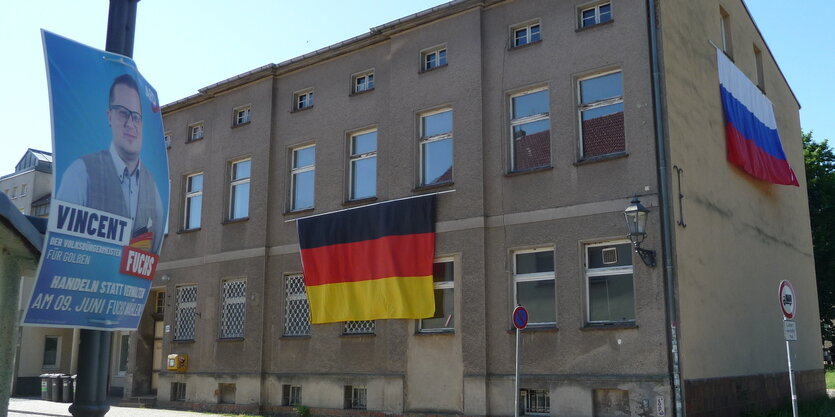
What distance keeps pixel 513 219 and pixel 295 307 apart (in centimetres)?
653

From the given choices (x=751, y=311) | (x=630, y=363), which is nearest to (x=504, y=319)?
(x=630, y=363)

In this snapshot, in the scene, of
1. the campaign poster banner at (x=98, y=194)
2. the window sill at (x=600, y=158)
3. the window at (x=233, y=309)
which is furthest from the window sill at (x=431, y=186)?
the campaign poster banner at (x=98, y=194)

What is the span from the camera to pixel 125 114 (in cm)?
750

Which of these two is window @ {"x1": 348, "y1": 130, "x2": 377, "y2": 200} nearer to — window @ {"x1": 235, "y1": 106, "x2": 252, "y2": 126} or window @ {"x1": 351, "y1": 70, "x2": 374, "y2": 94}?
window @ {"x1": 351, "y1": 70, "x2": 374, "y2": 94}

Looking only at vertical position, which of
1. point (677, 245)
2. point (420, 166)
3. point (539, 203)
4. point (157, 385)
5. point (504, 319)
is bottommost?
point (157, 385)

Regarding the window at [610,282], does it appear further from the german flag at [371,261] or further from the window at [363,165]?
the window at [363,165]

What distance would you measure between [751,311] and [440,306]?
6.78 meters

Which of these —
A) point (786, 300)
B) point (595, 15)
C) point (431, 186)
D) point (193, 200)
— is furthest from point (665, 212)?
point (193, 200)

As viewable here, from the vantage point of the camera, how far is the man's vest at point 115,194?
22.9 ft

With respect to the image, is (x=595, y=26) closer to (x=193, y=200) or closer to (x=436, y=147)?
(x=436, y=147)

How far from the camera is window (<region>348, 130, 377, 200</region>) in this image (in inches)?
724

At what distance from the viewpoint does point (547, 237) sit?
49.2ft

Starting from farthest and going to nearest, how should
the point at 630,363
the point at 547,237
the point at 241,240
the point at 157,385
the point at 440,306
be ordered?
the point at 157,385 < the point at 241,240 < the point at 440,306 < the point at 547,237 < the point at 630,363

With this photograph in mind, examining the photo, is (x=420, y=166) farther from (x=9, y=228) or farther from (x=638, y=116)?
(x=9, y=228)
